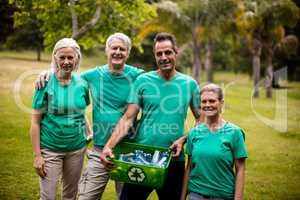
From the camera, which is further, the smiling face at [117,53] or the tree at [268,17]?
the tree at [268,17]

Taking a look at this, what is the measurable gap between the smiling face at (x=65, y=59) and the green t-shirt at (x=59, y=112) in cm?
12

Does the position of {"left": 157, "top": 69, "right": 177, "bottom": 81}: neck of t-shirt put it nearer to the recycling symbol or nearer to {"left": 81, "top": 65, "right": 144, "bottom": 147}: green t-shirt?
{"left": 81, "top": 65, "right": 144, "bottom": 147}: green t-shirt

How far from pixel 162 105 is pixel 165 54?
0.45m

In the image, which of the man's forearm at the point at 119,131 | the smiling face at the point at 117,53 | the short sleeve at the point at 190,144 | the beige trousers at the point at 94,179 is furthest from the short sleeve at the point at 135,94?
the beige trousers at the point at 94,179

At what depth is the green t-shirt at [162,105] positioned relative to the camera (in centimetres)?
354

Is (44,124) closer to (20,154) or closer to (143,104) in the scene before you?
(143,104)

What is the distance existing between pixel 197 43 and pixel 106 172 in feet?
66.5

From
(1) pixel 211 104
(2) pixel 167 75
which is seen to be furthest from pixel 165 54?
(1) pixel 211 104

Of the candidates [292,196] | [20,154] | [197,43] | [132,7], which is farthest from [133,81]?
[197,43]

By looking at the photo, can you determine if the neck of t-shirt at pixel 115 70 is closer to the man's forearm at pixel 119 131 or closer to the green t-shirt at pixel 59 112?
the green t-shirt at pixel 59 112

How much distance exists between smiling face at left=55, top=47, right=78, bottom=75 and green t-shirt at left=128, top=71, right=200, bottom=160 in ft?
2.02

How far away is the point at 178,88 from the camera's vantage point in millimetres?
3602

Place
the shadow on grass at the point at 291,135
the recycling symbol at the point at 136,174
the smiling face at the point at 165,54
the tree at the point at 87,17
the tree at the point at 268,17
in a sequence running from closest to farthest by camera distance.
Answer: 1. the recycling symbol at the point at 136,174
2. the smiling face at the point at 165,54
3. the tree at the point at 87,17
4. the shadow on grass at the point at 291,135
5. the tree at the point at 268,17

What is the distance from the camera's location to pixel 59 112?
3.62 meters
